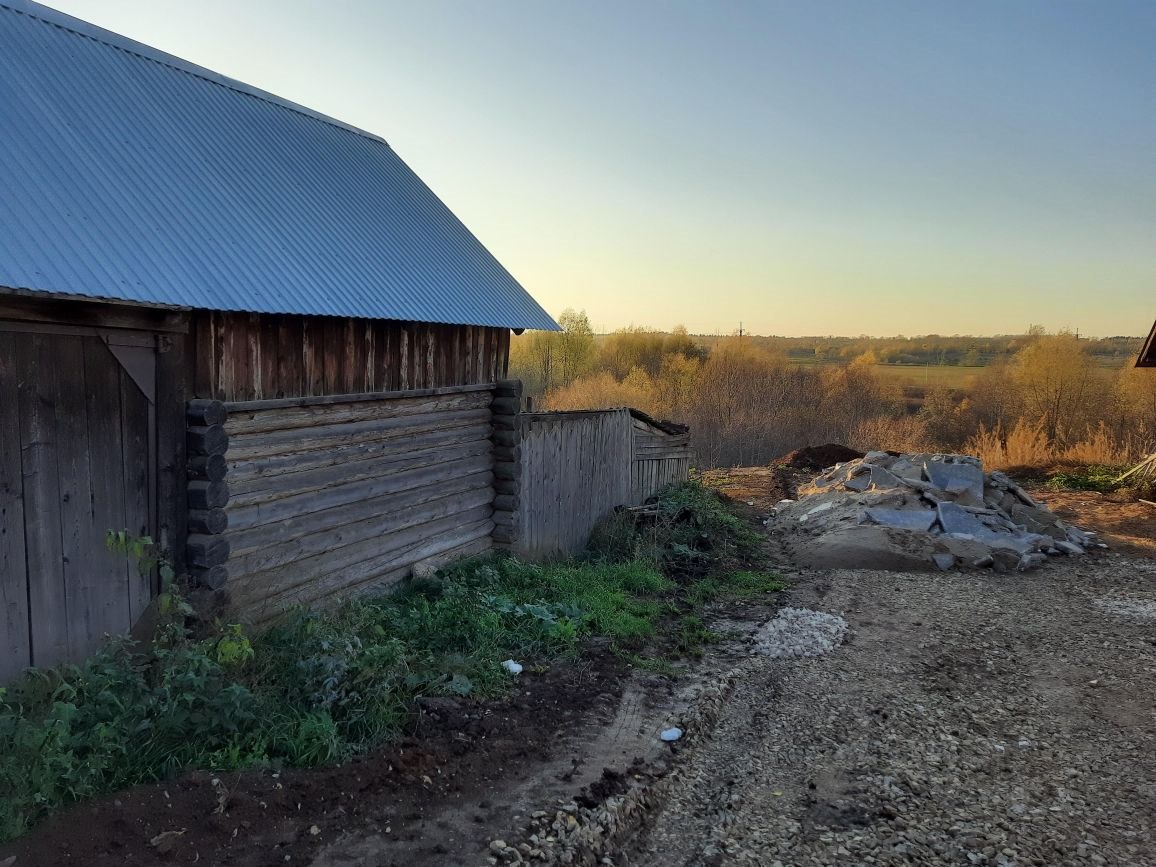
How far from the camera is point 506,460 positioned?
33.4 ft

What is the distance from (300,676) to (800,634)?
17.7ft

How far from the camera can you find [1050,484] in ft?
64.3

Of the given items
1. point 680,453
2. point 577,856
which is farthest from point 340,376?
point 680,453

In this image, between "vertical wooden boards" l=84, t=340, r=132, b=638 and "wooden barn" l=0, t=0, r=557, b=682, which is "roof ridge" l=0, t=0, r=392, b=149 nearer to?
"wooden barn" l=0, t=0, r=557, b=682

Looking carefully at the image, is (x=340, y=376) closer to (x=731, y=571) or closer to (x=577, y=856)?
(x=577, y=856)

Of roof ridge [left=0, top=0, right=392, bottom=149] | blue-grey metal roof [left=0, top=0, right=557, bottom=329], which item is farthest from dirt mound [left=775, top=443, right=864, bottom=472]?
roof ridge [left=0, top=0, right=392, bottom=149]

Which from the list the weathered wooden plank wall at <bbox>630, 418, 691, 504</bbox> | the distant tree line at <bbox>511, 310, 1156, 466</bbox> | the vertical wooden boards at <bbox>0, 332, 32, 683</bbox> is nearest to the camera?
the vertical wooden boards at <bbox>0, 332, 32, 683</bbox>

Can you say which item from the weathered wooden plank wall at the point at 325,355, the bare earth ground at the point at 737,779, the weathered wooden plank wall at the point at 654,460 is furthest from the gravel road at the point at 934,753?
the weathered wooden plank wall at the point at 654,460

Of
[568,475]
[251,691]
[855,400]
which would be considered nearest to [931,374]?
[855,400]

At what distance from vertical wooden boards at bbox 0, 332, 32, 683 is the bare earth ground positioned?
4.69 feet

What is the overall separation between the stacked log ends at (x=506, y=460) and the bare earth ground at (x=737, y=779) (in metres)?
3.23

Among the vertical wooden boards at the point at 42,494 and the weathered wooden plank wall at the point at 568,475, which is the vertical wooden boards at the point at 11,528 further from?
the weathered wooden plank wall at the point at 568,475

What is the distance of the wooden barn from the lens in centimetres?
520

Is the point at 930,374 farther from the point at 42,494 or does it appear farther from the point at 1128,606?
the point at 42,494
